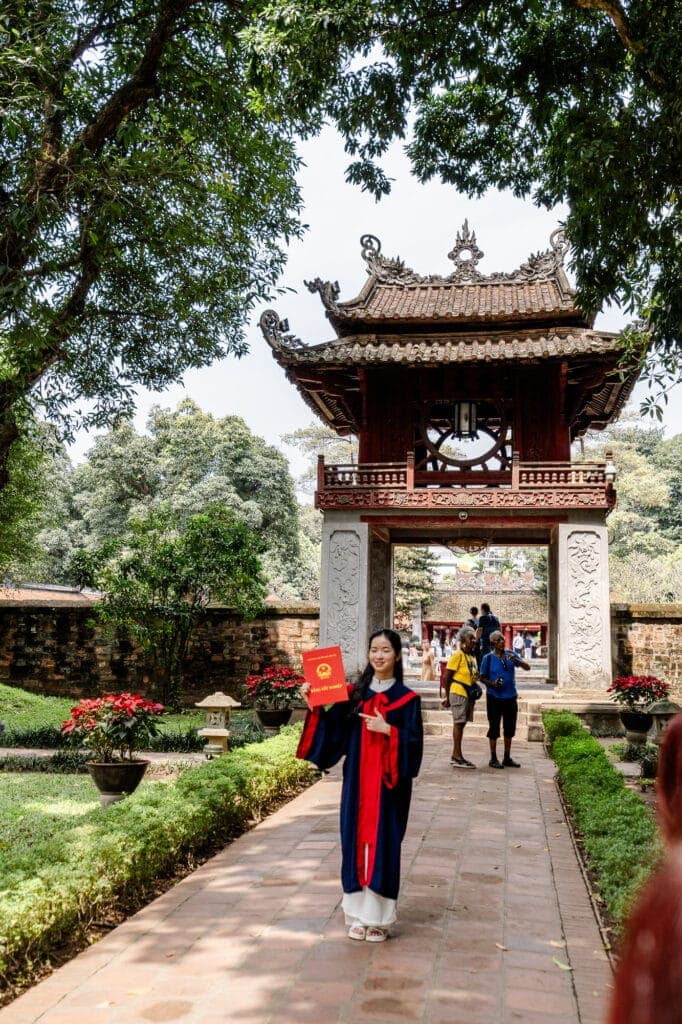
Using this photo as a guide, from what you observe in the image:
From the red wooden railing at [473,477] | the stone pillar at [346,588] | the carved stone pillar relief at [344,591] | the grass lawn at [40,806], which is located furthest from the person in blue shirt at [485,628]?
the grass lawn at [40,806]

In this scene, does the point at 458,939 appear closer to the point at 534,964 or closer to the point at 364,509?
the point at 534,964

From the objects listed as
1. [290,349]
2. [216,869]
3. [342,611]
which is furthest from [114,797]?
[290,349]

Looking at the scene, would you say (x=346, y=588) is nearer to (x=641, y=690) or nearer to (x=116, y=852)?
(x=641, y=690)

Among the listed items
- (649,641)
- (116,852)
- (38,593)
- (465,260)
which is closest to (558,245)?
(465,260)

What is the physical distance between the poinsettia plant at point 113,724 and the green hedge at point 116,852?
72 centimetres

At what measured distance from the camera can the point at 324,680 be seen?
489 centimetres

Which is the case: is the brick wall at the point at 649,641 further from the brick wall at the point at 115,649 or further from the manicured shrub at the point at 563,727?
the brick wall at the point at 115,649

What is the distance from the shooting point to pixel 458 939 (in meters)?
4.52

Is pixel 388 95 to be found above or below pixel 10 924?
above

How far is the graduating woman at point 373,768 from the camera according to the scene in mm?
4520

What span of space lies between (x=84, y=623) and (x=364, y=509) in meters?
7.41

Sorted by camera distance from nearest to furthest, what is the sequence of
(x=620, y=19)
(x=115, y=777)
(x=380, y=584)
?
(x=620, y=19), (x=115, y=777), (x=380, y=584)

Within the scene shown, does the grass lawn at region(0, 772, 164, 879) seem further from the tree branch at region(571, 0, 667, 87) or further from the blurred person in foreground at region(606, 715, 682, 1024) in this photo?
the tree branch at region(571, 0, 667, 87)

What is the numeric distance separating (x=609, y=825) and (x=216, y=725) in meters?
6.31
